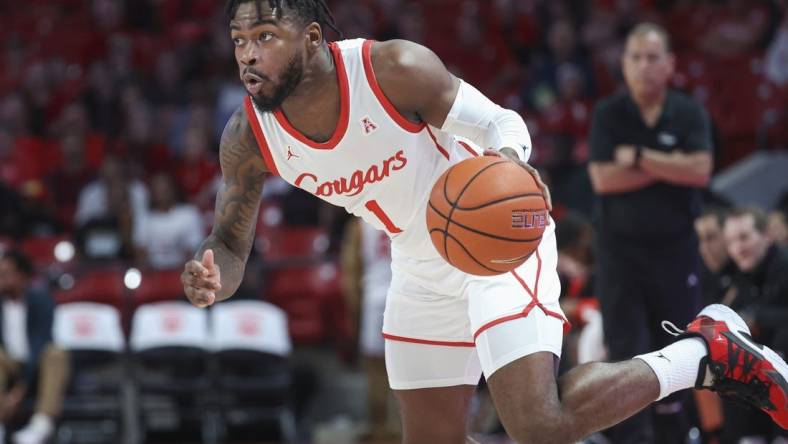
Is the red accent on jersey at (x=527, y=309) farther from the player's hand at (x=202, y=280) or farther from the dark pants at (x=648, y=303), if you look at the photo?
the dark pants at (x=648, y=303)

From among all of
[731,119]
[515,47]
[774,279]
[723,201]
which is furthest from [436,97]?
[515,47]

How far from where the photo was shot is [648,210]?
6059mm

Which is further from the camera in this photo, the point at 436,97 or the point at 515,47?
the point at 515,47

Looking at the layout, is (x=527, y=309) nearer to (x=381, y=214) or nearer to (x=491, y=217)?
(x=491, y=217)

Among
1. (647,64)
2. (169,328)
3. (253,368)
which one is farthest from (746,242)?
(169,328)

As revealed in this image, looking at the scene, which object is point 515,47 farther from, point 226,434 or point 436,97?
point 436,97

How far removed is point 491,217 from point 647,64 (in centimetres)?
252

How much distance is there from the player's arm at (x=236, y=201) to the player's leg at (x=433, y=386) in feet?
2.29

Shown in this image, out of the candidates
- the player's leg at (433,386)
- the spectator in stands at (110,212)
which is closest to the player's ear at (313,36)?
the player's leg at (433,386)

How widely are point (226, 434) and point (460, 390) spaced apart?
199 inches

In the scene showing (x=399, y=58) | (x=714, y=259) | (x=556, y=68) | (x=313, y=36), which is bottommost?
(x=714, y=259)

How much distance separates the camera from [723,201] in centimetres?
927

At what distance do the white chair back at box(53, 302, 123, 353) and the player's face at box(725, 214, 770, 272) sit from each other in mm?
4742

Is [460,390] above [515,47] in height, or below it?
below
